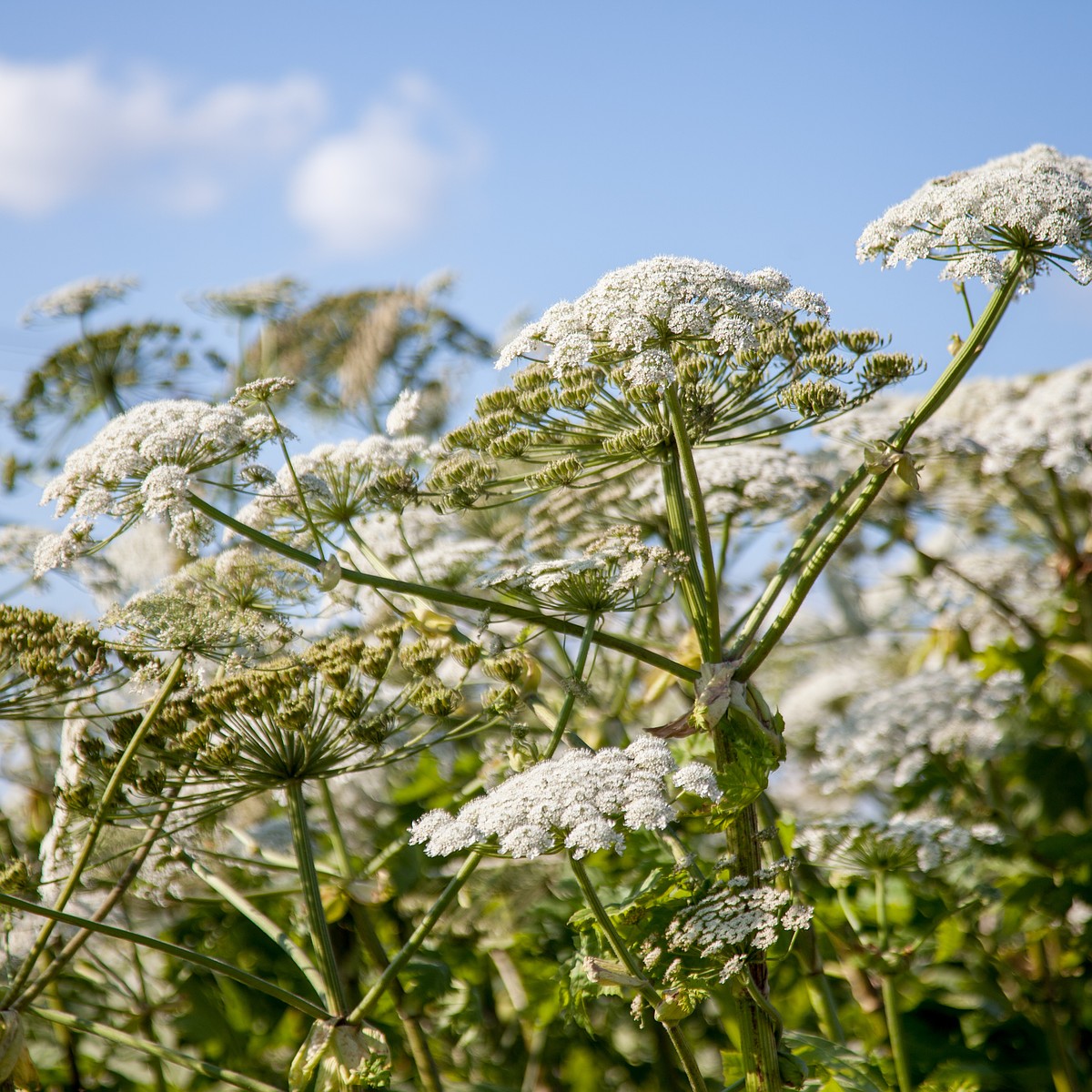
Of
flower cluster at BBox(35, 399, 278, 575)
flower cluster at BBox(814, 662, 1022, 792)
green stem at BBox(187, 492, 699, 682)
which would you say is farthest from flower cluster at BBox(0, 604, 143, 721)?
flower cluster at BBox(814, 662, 1022, 792)

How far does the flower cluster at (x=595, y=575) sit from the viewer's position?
3721 mm

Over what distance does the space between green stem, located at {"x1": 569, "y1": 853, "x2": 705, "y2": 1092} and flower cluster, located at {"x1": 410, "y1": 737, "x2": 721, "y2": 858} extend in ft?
0.47

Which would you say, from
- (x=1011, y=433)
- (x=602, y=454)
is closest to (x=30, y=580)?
(x=602, y=454)

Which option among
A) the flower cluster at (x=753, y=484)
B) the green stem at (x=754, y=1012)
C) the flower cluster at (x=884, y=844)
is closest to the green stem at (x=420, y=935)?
the green stem at (x=754, y=1012)

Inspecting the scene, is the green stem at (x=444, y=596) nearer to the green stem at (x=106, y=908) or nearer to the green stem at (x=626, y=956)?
the green stem at (x=626, y=956)

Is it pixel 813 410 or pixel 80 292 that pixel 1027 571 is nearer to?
pixel 813 410

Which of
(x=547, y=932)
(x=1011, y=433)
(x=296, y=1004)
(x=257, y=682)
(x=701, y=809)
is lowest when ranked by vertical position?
(x=547, y=932)

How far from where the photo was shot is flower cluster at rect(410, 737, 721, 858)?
10.3ft

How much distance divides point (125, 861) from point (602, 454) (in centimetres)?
298

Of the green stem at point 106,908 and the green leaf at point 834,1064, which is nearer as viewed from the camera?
the green stem at point 106,908

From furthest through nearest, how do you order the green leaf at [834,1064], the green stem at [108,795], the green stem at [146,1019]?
the green stem at [146,1019]
the green leaf at [834,1064]
the green stem at [108,795]

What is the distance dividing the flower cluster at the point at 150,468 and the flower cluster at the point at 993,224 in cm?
230

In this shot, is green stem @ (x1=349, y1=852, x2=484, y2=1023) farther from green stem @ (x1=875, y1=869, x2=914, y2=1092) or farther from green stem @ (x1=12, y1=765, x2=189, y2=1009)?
green stem @ (x1=875, y1=869, x2=914, y2=1092)

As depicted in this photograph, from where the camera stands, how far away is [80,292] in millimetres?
7766
